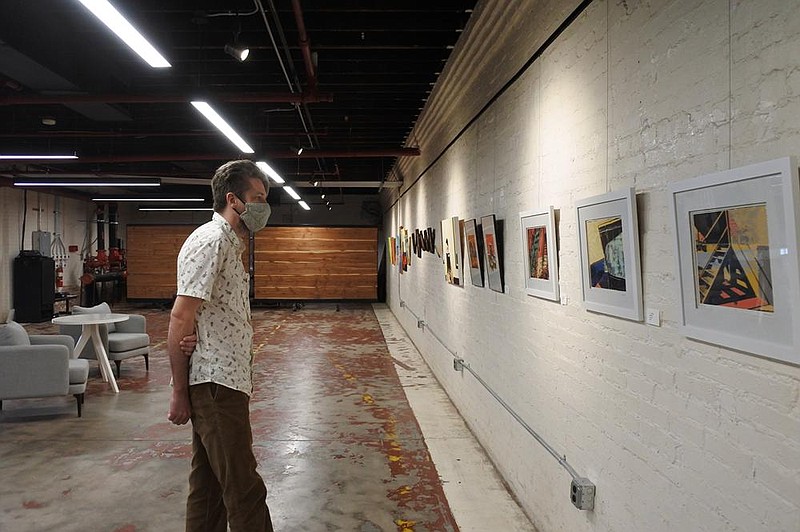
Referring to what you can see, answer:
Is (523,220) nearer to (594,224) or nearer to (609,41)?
(594,224)

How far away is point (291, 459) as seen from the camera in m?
4.41

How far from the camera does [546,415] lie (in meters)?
3.11

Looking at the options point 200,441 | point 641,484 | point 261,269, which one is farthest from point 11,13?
point 261,269

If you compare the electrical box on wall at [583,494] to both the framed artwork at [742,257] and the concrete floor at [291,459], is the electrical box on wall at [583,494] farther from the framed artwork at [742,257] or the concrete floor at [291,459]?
the framed artwork at [742,257]

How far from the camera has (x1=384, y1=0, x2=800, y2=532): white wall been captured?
146 centimetres

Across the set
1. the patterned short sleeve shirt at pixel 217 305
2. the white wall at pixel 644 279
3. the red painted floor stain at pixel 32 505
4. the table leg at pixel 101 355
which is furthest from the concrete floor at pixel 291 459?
the patterned short sleeve shirt at pixel 217 305

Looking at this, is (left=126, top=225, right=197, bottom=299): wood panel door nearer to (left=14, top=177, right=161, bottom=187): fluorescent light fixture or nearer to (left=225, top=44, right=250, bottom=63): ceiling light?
(left=14, top=177, right=161, bottom=187): fluorescent light fixture

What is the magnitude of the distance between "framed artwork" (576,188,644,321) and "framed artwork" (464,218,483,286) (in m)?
2.00

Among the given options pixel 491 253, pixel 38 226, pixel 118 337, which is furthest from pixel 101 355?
pixel 38 226

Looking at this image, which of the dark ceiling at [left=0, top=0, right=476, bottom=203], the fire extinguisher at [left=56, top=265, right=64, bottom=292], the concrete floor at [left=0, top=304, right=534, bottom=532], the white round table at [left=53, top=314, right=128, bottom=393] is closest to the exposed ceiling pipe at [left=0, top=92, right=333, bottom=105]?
the dark ceiling at [left=0, top=0, right=476, bottom=203]

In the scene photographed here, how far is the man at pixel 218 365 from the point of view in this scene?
7.37 ft

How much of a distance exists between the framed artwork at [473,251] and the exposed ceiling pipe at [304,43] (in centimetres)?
205

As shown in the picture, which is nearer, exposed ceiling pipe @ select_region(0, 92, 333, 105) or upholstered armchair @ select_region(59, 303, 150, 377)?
exposed ceiling pipe @ select_region(0, 92, 333, 105)

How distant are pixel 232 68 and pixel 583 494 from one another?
5405 mm
